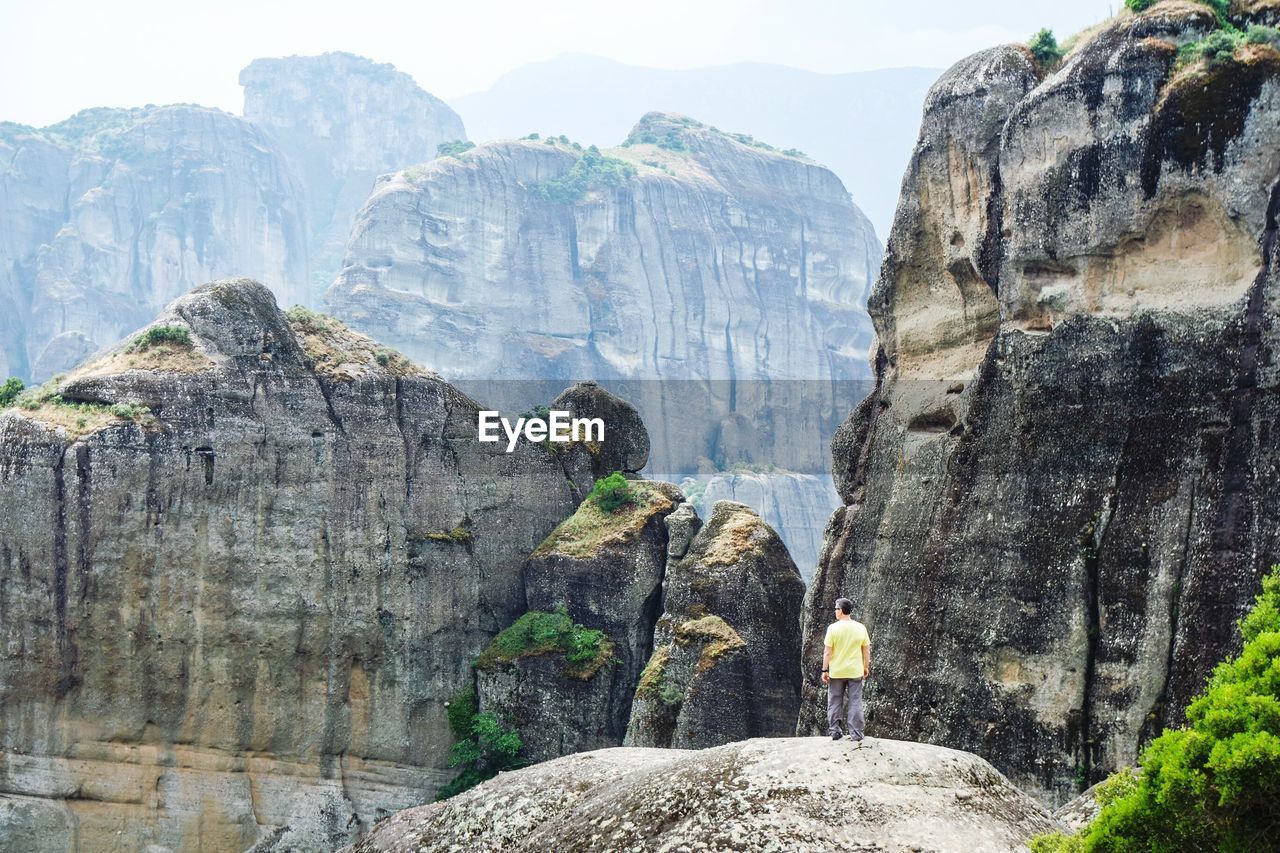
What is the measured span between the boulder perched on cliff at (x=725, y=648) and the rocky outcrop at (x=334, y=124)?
146001 millimetres

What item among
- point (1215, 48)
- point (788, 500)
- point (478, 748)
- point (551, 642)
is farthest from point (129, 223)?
point (1215, 48)

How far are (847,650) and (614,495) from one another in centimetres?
2790

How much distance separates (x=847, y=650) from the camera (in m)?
14.7

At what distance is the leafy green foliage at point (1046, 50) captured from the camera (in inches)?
1145

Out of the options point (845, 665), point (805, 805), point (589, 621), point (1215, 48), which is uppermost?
point (1215, 48)

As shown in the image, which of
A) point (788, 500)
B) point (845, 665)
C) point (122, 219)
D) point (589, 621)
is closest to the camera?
point (845, 665)

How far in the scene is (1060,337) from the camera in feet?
85.4

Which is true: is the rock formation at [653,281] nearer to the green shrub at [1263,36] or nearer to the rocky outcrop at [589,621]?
the rocky outcrop at [589,621]

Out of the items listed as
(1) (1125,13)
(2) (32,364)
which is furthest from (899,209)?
(2) (32,364)

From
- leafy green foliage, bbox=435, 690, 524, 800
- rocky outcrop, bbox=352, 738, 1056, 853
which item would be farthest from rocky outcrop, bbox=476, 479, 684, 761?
rocky outcrop, bbox=352, 738, 1056, 853

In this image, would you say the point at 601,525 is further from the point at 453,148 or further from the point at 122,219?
the point at 122,219

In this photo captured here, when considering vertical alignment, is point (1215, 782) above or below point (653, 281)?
below

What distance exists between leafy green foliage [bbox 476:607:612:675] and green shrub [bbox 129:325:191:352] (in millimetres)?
12422

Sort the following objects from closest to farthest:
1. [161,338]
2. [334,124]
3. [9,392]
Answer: [9,392], [161,338], [334,124]
